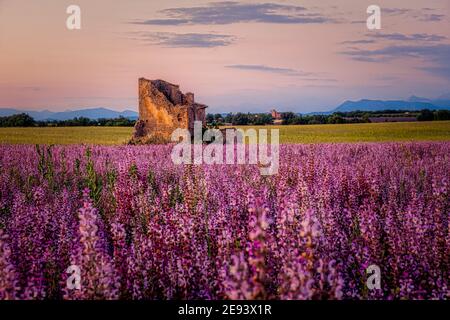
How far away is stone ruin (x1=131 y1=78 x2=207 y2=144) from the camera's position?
2072 centimetres

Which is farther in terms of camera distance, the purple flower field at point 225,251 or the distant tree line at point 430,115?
the distant tree line at point 430,115

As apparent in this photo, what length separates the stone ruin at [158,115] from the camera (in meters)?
20.7

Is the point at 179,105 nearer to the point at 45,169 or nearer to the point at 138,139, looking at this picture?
the point at 138,139

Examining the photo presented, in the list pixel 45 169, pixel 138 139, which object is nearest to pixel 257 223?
pixel 45 169

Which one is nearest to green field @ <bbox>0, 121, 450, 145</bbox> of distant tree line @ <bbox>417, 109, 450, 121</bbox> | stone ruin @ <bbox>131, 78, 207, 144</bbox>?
stone ruin @ <bbox>131, 78, 207, 144</bbox>

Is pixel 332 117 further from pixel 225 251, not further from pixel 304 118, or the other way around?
pixel 225 251

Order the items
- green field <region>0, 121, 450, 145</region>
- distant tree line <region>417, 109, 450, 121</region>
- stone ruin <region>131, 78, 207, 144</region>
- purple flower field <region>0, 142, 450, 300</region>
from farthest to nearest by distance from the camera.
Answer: distant tree line <region>417, 109, 450, 121</region> → green field <region>0, 121, 450, 145</region> → stone ruin <region>131, 78, 207, 144</region> → purple flower field <region>0, 142, 450, 300</region>

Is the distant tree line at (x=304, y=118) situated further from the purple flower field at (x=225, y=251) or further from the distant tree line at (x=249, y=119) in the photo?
the purple flower field at (x=225, y=251)

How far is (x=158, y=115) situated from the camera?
21.2 meters

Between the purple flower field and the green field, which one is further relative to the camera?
the green field

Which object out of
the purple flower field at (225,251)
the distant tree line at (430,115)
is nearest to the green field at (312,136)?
the distant tree line at (430,115)

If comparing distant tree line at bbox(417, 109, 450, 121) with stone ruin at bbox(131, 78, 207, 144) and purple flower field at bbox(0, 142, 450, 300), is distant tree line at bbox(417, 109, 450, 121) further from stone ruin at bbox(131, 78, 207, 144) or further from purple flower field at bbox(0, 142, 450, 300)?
purple flower field at bbox(0, 142, 450, 300)

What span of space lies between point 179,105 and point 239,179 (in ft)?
47.0

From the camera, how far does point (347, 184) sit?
676cm
